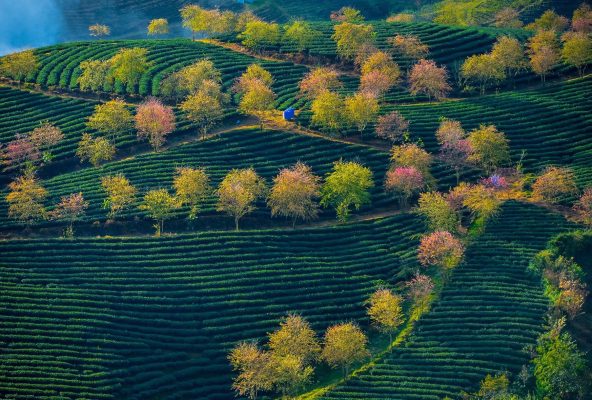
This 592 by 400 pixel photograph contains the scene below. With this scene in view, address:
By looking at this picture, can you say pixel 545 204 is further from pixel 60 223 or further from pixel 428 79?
pixel 60 223

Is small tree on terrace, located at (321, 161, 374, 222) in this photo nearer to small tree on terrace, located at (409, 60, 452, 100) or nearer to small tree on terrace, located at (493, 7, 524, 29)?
small tree on terrace, located at (409, 60, 452, 100)

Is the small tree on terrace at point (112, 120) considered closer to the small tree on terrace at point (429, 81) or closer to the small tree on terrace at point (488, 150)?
the small tree on terrace at point (429, 81)

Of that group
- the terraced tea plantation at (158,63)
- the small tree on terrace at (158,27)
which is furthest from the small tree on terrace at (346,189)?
the small tree on terrace at (158,27)

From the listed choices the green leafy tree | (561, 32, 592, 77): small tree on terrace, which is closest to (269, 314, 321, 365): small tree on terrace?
the green leafy tree

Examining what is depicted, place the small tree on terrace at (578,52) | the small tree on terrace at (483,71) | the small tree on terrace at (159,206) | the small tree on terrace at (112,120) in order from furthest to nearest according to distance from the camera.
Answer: the small tree on terrace at (578,52) < the small tree on terrace at (483,71) < the small tree on terrace at (112,120) < the small tree on terrace at (159,206)

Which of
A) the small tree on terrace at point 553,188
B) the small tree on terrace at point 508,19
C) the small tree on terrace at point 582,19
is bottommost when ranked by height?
the small tree on terrace at point 553,188

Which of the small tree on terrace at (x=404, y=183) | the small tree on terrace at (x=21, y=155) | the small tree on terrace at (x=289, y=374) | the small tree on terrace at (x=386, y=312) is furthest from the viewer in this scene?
the small tree on terrace at (x=21, y=155)

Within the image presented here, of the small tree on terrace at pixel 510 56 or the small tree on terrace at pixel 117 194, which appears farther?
the small tree on terrace at pixel 510 56
